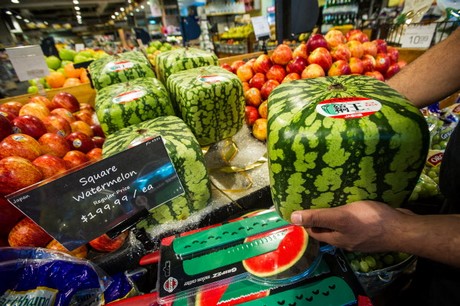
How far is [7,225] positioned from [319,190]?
124cm

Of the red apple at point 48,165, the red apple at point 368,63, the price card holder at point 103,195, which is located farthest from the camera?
the red apple at point 368,63

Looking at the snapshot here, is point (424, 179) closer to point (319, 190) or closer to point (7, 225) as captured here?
point (319, 190)

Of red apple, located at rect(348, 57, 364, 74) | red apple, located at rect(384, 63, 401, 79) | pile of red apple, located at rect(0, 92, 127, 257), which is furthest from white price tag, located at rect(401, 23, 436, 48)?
pile of red apple, located at rect(0, 92, 127, 257)

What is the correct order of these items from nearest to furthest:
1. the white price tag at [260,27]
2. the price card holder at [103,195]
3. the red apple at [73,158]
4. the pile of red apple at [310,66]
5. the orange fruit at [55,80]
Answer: the price card holder at [103,195] < the red apple at [73,158] < the pile of red apple at [310,66] < the orange fruit at [55,80] < the white price tag at [260,27]

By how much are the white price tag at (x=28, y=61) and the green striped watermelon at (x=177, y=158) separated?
1.82 metres

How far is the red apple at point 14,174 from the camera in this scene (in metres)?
0.91

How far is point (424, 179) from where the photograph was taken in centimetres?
111

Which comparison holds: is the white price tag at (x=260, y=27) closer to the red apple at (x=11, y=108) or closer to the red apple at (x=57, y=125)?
the red apple at (x=57, y=125)

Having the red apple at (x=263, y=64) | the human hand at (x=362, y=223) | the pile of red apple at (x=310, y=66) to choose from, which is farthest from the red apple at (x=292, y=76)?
the human hand at (x=362, y=223)

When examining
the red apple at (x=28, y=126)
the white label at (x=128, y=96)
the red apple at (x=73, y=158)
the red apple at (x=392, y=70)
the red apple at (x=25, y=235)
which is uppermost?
the white label at (x=128, y=96)

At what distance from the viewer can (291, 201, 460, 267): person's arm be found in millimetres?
571

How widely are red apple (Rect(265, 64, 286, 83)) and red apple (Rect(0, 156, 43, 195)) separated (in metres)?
1.60

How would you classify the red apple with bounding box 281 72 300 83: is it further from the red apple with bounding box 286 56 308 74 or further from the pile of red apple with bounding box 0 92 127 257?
the pile of red apple with bounding box 0 92 127 257

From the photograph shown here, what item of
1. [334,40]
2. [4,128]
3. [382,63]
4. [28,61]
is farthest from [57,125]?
[382,63]
